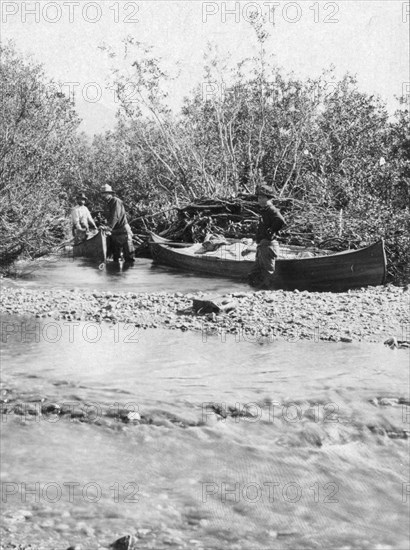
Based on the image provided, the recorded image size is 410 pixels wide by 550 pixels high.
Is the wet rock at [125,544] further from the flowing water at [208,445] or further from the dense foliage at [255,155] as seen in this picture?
the dense foliage at [255,155]

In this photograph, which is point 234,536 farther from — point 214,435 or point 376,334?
point 376,334

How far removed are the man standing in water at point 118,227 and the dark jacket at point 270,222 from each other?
6029 millimetres

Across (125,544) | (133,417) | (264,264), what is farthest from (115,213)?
(125,544)

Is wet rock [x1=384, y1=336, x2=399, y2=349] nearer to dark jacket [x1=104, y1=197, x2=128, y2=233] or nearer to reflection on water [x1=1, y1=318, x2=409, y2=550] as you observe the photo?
reflection on water [x1=1, y1=318, x2=409, y2=550]

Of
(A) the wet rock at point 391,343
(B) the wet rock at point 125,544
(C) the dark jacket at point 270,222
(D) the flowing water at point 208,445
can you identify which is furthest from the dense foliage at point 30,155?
(B) the wet rock at point 125,544

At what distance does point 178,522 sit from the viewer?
18.3 feet

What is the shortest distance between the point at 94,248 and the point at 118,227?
114 centimetres

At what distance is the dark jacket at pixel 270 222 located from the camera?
13.3m

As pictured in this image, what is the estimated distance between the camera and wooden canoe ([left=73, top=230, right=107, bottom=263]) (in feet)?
65.6

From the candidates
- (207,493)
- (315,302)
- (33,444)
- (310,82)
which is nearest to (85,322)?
(315,302)

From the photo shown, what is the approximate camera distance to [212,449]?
6969mm

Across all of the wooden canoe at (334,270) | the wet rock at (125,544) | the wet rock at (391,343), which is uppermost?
the wooden canoe at (334,270)

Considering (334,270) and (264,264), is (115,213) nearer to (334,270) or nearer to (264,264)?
(264,264)

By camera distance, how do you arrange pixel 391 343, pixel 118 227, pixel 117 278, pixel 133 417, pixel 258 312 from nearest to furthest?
pixel 133 417 < pixel 391 343 < pixel 258 312 < pixel 117 278 < pixel 118 227
